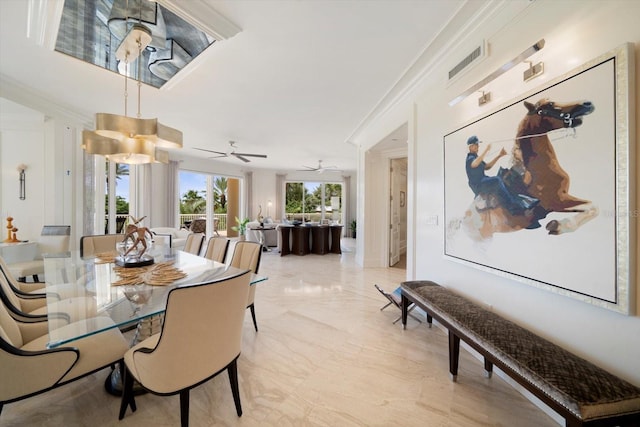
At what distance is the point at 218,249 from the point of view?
2963mm

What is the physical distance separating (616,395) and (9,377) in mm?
2739

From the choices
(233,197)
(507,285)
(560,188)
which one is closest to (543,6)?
(560,188)

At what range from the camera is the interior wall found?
1189 millimetres

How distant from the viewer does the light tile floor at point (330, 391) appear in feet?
4.91

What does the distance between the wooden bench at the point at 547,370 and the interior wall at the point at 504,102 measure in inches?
4.3

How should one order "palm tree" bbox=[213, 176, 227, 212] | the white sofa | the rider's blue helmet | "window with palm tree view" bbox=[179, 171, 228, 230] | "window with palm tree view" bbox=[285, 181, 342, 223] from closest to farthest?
the rider's blue helmet, the white sofa, "window with palm tree view" bbox=[179, 171, 228, 230], "palm tree" bbox=[213, 176, 227, 212], "window with palm tree view" bbox=[285, 181, 342, 223]

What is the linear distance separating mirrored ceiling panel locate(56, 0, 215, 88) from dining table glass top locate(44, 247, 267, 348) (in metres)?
2.10

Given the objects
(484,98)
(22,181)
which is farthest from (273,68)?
(22,181)

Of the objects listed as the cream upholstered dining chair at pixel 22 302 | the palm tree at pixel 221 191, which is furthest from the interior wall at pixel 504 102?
the palm tree at pixel 221 191

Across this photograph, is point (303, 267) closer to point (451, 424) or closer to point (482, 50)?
point (451, 424)

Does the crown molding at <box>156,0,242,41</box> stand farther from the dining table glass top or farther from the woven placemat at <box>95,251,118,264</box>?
the woven placemat at <box>95,251,118,264</box>

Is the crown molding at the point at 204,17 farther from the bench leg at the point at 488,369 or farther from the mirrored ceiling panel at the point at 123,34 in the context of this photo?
the bench leg at the point at 488,369

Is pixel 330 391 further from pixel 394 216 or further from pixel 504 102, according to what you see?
pixel 394 216

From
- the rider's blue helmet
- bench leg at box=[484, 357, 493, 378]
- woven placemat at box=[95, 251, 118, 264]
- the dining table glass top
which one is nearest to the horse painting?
the rider's blue helmet
